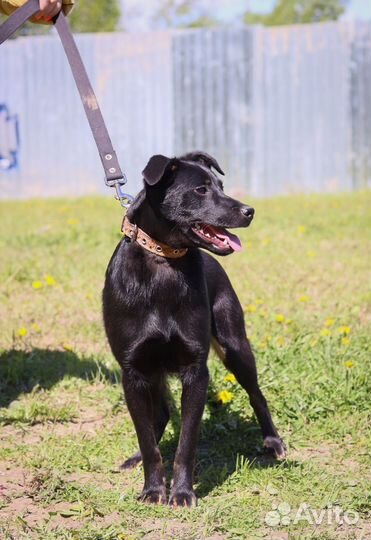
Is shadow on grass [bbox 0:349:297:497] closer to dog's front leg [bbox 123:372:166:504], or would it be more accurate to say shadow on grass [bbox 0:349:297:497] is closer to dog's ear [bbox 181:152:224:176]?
dog's front leg [bbox 123:372:166:504]

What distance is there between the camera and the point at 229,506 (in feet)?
11.0

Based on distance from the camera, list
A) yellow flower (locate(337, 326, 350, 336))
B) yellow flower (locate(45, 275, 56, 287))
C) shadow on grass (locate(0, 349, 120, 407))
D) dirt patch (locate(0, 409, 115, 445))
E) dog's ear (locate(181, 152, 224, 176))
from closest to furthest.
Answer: dog's ear (locate(181, 152, 224, 176)) < dirt patch (locate(0, 409, 115, 445)) < shadow on grass (locate(0, 349, 120, 407)) < yellow flower (locate(337, 326, 350, 336)) < yellow flower (locate(45, 275, 56, 287))

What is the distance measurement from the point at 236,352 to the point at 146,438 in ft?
2.55

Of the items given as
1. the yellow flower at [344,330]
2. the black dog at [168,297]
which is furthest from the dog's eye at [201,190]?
the yellow flower at [344,330]

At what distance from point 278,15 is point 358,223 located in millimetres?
25681

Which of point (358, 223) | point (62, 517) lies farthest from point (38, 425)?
point (358, 223)

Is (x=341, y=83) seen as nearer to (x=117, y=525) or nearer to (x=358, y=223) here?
(x=358, y=223)

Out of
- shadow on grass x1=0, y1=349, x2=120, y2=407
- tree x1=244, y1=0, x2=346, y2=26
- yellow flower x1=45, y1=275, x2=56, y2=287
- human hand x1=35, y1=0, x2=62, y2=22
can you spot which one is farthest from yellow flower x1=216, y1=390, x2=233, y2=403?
tree x1=244, y1=0, x2=346, y2=26

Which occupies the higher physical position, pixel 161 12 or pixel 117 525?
pixel 161 12

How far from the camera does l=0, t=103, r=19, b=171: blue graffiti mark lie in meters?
12.7

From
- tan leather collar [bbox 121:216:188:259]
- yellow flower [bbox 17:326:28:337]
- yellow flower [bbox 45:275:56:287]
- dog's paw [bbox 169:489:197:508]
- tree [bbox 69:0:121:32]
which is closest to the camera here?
dog's paw [bbox 169:489:197:508]

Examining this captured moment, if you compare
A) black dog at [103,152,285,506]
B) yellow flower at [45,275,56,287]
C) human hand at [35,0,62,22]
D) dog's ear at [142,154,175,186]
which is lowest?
yellow flower at [45,275,56,287]

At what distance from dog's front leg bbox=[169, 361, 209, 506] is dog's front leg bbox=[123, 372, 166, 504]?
0.22 ft

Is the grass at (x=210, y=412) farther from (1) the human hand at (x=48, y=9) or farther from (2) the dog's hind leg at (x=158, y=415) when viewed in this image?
(1) the human hand at (x=48, y=9)
